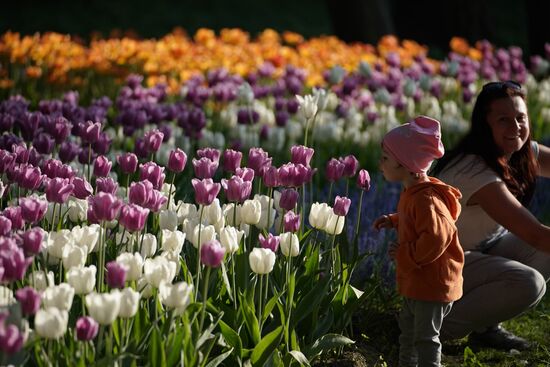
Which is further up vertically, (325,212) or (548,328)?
(325,212)

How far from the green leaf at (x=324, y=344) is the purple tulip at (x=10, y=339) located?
1.37 metres

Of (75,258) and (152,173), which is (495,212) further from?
(75,258)

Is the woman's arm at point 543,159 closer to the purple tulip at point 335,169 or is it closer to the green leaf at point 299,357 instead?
the purple tulip at point 335,169

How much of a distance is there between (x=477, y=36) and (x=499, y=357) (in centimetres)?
991

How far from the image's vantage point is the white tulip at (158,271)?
273cm

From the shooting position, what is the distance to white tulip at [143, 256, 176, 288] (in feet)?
8.95

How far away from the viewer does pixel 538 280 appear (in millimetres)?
3928

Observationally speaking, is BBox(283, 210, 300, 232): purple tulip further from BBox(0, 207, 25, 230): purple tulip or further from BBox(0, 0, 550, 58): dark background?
BBox(0, 0, 550, 58): dark background

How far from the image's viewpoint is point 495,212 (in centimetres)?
371

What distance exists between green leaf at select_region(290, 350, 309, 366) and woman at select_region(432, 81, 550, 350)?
967 mm

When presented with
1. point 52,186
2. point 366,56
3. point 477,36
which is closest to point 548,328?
point 52,186

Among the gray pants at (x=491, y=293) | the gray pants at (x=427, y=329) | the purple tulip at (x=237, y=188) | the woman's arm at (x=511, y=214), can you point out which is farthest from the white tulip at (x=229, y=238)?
the gray pants at (x=491, y=293)

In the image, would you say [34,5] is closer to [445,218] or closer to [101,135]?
[101,135]

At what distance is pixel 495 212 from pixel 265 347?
3.76 ft
